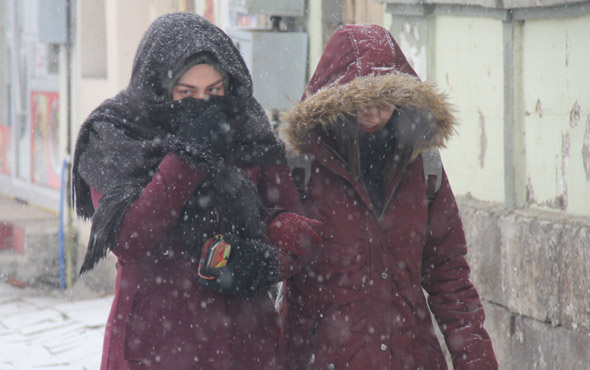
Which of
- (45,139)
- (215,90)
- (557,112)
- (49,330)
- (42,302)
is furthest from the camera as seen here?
(45,139)

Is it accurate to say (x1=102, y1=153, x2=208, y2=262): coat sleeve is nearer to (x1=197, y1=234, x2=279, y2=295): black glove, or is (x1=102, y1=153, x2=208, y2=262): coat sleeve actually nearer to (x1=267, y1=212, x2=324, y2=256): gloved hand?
(x1=197, y1=234, x2=279, y2=295): black glove

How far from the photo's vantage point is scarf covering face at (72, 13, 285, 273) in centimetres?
273

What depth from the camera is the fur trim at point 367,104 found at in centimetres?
281

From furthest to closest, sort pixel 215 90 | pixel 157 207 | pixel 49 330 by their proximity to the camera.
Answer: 1. pixel 49 330
2. pixel 215 90
3. pixel 157 207

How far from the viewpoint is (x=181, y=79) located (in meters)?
2.81

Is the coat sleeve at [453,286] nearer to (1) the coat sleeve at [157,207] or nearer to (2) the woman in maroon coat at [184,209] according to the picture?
(2) the woman in maroon coat at [184,209]

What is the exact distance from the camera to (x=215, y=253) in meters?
2.67

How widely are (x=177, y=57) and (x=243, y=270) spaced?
27.1 inches

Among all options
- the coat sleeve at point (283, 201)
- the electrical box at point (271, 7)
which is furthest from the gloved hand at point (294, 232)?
the electrical box at point (271, 7)

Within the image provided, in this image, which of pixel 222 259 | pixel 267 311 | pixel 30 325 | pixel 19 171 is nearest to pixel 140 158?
pixel 222 259

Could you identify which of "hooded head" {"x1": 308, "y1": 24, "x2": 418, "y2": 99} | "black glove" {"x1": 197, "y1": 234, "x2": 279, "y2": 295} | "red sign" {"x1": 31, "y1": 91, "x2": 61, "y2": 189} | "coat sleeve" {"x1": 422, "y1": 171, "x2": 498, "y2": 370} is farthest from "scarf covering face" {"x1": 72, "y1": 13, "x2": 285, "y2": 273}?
"red sign" {"x1": 31, "y1": 91, "x2": 61, "y2": 189}

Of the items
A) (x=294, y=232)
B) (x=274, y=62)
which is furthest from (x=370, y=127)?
(x=274, y=62)

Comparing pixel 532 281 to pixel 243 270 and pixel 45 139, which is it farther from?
pixel 45 139

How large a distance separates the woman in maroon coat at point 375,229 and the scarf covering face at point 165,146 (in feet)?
0.64
